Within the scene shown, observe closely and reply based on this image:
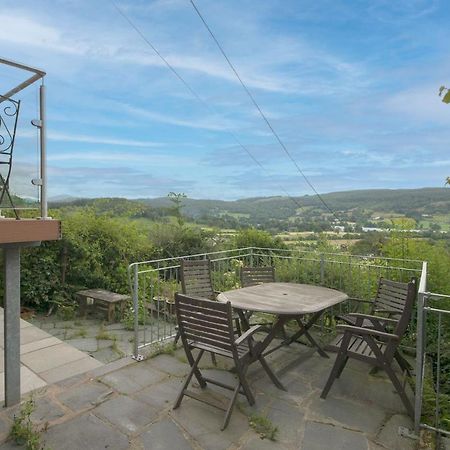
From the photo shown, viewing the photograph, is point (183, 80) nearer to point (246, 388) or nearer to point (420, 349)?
point (246, 388)

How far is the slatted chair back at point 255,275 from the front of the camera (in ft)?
16.3

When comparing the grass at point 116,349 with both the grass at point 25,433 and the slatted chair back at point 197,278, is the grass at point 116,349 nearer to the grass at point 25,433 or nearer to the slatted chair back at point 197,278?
the slatted chair back at point 197,278

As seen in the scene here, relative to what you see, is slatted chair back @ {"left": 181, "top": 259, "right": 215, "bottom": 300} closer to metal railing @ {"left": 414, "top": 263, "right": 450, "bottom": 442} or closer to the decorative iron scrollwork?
the decorative iron scrollwork

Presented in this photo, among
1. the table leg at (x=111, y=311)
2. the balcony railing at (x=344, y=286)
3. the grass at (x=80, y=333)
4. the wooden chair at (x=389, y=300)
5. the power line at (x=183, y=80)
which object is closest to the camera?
the balcony railing at (x=344, y=286)

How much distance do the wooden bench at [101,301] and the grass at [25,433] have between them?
285 cm

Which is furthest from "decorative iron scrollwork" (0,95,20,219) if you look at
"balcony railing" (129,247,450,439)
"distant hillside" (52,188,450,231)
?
"distant hillside" (52,188,450,231)

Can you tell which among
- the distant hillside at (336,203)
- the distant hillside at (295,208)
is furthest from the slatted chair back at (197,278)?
the distant hillside at (336,203)

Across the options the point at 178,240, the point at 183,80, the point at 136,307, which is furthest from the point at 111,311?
the point at 183,80

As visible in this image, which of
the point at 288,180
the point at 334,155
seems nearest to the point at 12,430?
the point at 288,180

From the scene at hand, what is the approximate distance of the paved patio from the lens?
2572mm

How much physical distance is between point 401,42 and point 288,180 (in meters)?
5.69

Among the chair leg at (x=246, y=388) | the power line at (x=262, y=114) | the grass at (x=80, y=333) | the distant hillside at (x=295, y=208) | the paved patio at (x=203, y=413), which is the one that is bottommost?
the grass at (x=80, y=333)

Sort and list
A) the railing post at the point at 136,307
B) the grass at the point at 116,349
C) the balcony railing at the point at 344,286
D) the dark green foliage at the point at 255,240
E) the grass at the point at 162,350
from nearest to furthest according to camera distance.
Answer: the balcony railing at the point at 344,286 → the railing post at the point at 136,307 → the grass at the point at 162,350 → the grass at the point at 116,349 → the dark green foliage at the point at 255,240

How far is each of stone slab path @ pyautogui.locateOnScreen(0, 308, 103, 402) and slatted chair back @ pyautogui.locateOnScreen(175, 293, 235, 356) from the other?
144 centimetres
